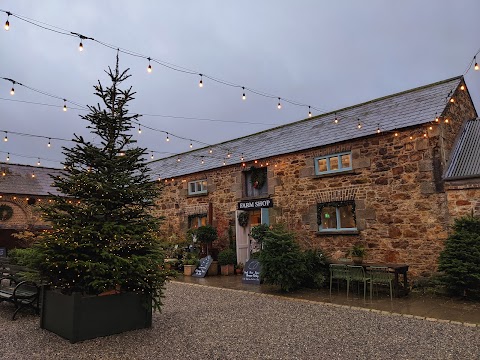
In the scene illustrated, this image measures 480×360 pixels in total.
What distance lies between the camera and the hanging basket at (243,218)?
515 inches

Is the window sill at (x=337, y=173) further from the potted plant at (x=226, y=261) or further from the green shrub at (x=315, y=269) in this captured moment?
the potted plant at (x=226, y=261)

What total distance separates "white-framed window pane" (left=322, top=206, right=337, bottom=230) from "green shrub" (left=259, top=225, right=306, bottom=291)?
2.15m

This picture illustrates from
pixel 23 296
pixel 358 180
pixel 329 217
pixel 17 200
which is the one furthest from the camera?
pixel 17 200

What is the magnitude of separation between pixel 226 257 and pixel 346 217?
4.61 m

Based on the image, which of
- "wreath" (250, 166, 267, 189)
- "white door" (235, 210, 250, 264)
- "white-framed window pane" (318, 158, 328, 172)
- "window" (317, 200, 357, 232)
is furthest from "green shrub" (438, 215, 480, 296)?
"white door" (235, 210, 250, 264)

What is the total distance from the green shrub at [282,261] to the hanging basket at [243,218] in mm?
3890

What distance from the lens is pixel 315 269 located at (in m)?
A: 9.67

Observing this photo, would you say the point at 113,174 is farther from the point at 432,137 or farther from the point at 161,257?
the point at 432,137

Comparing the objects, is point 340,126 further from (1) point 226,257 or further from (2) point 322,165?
(1) point 226,257

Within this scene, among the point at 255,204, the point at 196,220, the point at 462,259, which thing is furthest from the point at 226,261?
the point at 462,259

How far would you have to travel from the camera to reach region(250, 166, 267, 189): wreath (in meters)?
13.0

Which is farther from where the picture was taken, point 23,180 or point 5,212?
point 23,180

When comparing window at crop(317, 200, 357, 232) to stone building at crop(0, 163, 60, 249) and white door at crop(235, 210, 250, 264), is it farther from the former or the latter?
stone building at crop(0, 163, 60, 249)

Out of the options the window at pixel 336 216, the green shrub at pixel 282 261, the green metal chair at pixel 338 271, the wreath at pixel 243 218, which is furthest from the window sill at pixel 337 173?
the wreath at pixel 243 218
